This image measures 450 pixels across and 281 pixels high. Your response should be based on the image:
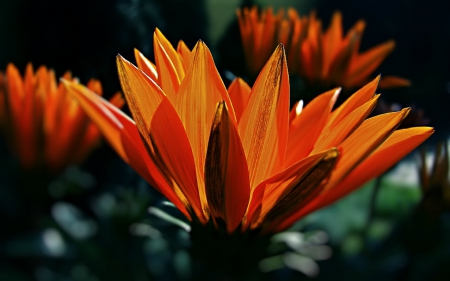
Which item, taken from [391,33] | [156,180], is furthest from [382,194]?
[156,180]

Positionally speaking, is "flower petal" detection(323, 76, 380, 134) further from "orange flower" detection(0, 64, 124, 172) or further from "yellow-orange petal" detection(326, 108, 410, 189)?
"orange flower" detection(0, 64, 124, 172)

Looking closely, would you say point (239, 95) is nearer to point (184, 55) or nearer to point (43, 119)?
point (184, 55)

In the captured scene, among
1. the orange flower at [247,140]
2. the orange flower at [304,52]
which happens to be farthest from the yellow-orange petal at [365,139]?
the orange flower at [304,52]

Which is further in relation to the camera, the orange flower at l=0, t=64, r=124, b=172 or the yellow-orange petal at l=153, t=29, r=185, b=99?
the orange flower at l=0, t=64, r=124, b=172

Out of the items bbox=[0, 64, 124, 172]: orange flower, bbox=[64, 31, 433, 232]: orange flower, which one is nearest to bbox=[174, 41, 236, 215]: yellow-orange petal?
bbox=[64, 31, 433, 232]: orange flower

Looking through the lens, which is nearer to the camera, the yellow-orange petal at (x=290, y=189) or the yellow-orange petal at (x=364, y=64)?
the yellow-orange petal at (x=290, y=189)

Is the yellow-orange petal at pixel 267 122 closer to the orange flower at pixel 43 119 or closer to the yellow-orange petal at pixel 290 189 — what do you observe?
the yellow-orange petal at pixel 290 189

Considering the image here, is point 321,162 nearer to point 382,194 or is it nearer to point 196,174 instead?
point 196,174

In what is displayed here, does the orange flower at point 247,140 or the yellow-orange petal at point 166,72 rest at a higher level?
the yellow-orange petal at point 166,72
